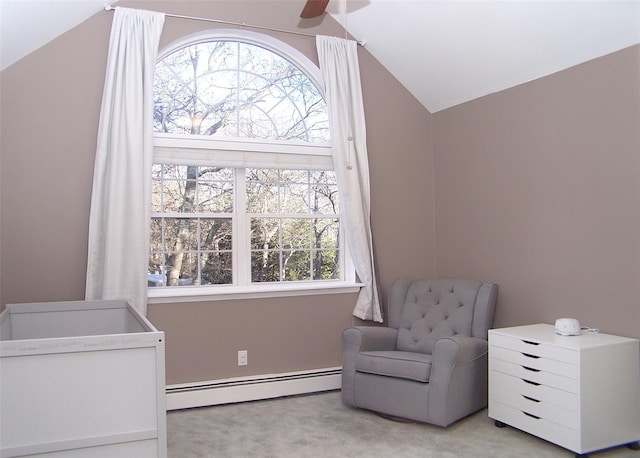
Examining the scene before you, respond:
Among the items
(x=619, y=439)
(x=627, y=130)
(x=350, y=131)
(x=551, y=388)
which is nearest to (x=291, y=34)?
(x=350, y=131)

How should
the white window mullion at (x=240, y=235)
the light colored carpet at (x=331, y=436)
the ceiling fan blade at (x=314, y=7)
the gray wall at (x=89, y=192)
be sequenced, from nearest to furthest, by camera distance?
1. the light colored carpet at (x=331, y=436)
2. the ceiling fan blade at (x=314, y=7)
3. the gray wall at (x=89, y=192)
4. the white window mullion at (x=240, y=235)

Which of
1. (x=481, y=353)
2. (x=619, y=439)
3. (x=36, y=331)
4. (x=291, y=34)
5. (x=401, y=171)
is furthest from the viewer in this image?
(x=401, y=171)

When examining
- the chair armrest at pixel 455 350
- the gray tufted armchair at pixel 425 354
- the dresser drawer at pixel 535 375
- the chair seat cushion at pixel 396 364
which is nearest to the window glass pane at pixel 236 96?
the gray tufted armchair at pixel 425 354

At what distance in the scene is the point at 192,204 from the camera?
3922 millimetres

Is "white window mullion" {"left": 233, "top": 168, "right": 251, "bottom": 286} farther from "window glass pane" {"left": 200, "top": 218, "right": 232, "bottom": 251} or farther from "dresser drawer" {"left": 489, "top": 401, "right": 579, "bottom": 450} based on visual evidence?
"dresser drawer" {"left": 489, "top": 401, "right": 579, "bottom": 450}

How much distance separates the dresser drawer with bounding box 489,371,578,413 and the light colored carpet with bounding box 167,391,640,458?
0.25 m

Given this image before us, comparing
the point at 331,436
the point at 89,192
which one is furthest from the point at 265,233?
the point at 331,436

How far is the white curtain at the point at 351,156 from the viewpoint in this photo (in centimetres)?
411

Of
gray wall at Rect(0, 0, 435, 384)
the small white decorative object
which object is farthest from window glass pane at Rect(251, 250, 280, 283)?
the small white decorative object

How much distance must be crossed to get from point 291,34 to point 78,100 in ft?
5.22

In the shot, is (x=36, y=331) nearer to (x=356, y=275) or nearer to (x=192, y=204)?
(x=192, y=204)

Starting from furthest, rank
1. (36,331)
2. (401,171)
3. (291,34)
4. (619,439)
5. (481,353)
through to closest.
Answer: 1. (401,171)
2. (291,34)
3. (481,353)
4. (36,331)
5. (619,439)

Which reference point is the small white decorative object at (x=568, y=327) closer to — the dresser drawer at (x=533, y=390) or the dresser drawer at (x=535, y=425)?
the dresser drawer at (x=533, y=390)

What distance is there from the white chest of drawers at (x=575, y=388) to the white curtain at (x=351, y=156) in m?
1.26
